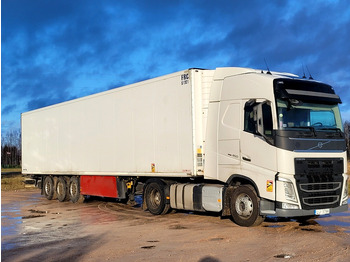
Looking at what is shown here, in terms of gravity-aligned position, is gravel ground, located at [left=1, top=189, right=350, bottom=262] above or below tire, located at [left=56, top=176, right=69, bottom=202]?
below

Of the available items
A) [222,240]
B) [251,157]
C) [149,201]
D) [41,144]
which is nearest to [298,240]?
[222,240]

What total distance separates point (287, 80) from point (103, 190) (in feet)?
28.6

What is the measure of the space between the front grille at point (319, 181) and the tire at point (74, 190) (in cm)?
1091

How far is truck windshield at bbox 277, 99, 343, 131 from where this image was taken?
10031 mm

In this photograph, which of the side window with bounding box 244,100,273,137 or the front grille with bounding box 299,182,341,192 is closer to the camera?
the front grille with bounding box 299,182,341,192

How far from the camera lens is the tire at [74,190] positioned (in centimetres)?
1845

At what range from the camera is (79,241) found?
969cm

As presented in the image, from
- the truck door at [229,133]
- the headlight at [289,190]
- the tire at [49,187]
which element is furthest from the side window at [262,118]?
the tire at [49,187]

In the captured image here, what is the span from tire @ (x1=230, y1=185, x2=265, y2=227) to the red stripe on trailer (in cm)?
586

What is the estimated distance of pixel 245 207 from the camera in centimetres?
1070

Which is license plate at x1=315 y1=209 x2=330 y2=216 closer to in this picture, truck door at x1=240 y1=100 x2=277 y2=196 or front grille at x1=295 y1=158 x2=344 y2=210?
front grille at x1=295 y1=158 x2=344 y2=210

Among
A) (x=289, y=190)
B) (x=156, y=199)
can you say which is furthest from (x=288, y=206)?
(x=156, y=199)

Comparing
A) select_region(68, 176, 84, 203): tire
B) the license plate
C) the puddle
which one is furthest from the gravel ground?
select_region(68, 176, 84, 203): tire

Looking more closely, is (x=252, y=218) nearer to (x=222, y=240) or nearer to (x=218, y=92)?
(x=222, y=240)
